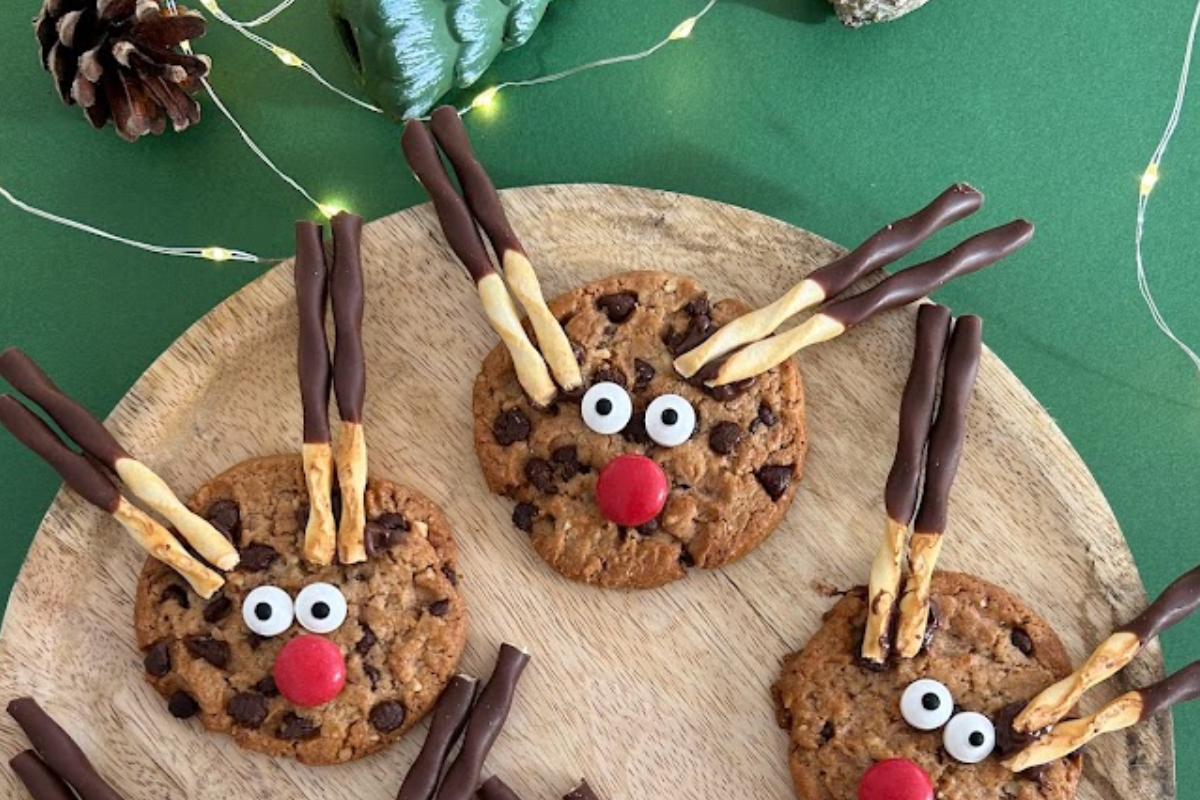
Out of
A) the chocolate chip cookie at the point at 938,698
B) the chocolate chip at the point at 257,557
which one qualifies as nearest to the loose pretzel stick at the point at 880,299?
the chocolate chip cookie at the point at 938,698

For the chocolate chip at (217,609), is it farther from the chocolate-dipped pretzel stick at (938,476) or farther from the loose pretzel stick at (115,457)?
the chocolate-dipped pretzel stick at (938,476)

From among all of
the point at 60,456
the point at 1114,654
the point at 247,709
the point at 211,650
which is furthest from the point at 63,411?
the point at 1114,654

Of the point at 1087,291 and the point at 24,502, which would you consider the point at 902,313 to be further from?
the point at 24,502

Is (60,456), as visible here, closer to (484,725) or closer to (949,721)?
(484,725)

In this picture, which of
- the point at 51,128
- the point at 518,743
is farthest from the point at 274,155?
the point at 518,743

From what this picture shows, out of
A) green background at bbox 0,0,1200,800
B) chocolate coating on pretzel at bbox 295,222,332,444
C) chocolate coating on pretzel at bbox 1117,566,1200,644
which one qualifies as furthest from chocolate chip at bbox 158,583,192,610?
chocolate coating on pretzel at bbox 1117,566,1200,644

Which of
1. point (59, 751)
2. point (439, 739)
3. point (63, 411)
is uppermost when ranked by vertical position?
point (63, 411)

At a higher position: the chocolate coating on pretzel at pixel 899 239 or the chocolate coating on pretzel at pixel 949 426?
the chocolate coating on pretzel at pixel 899 239
